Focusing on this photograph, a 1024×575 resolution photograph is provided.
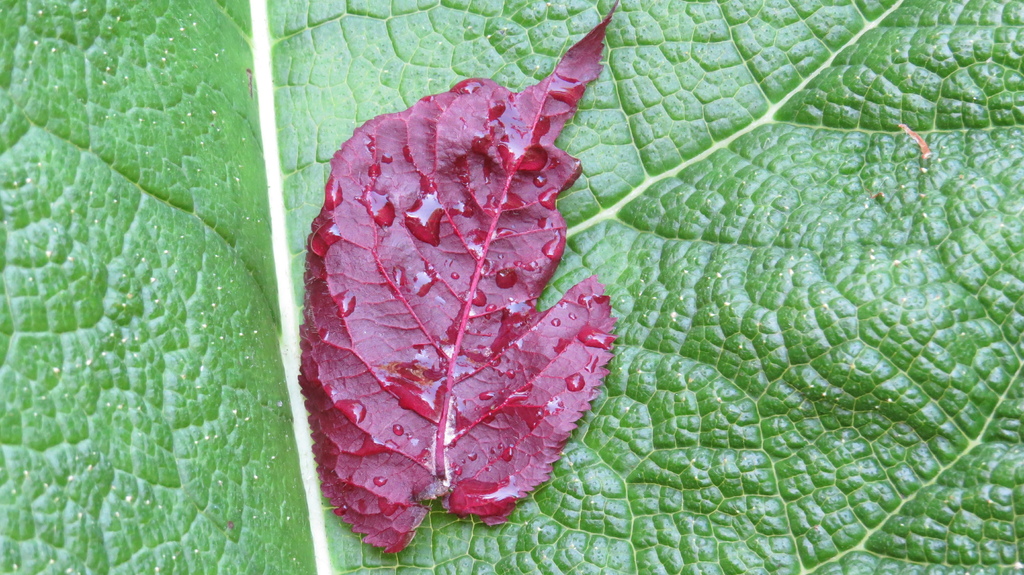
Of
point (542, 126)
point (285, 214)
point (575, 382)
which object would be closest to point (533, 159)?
point (542, 126)

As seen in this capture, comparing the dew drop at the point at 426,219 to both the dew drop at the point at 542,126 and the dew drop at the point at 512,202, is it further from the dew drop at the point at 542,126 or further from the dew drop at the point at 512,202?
the dew drop at the point at 542,126

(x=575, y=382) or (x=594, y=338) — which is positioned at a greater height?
(x=594, y=338)

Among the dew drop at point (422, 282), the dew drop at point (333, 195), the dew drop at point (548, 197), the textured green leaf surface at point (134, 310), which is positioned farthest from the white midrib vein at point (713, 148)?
the textured green leaf surface at point (134, 310)

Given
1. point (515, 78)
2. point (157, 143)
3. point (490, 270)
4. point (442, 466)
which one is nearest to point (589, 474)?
point (442, 466)

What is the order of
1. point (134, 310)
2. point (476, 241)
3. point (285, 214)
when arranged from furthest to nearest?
1. point (285, 214)
2. point (476, 241)
3. point (134, 310)

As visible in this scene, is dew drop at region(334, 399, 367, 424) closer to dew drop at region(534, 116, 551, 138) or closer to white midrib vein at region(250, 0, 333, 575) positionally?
white midrib vein at region(250, 0, 333, 575)

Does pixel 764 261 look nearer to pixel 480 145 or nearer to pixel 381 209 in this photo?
pixel 480 145
